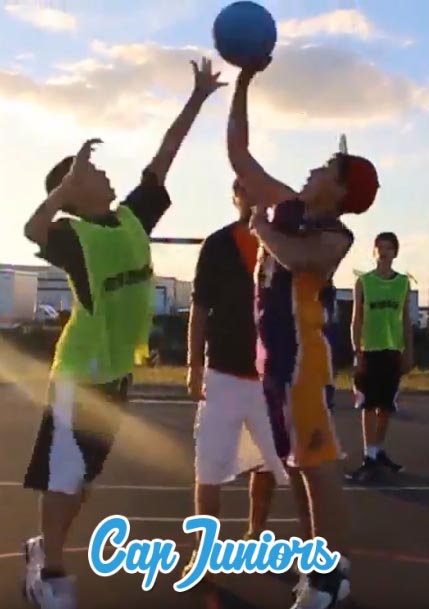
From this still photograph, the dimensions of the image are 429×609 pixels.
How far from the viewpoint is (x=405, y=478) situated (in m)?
10.2

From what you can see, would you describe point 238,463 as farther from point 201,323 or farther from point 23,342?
point 23,342

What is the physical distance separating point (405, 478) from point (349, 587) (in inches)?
165

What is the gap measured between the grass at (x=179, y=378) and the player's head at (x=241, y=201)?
16.3 metres

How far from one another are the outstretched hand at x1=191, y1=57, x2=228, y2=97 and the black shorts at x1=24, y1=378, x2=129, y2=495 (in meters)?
1.56

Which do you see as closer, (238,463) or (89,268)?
(89,268)

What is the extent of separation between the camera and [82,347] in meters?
5.79

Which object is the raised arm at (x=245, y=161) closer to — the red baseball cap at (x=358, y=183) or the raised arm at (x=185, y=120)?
the raised arm at (x=185, y=120)

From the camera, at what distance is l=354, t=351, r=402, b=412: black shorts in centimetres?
1051

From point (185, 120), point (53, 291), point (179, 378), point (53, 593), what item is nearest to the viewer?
point (53, 593)

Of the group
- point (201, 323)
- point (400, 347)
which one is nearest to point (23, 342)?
point (400, 347)

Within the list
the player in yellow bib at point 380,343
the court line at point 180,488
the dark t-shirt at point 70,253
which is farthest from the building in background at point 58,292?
the dark t-shirt at point 70,253

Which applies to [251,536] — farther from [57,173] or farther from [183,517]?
[57,173]

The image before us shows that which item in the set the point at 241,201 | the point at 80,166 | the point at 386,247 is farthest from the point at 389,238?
the point at 80,166

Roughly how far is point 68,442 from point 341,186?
1604 mm
